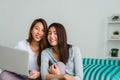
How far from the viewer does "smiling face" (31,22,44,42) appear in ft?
5.53

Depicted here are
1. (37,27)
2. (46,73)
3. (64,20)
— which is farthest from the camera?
(64,20)

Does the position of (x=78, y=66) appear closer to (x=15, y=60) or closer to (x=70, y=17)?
(x=15, y=60)

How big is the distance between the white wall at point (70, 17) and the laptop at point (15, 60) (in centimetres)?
156

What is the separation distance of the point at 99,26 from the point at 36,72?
1.41m

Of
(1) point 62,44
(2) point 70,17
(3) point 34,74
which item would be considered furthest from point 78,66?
(2) point 70,17

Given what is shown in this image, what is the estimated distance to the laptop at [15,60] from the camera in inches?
51.1

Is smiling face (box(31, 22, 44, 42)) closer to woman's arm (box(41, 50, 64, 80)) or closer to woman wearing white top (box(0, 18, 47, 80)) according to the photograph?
woman wearing white top (box(0, 18, 47, 80))

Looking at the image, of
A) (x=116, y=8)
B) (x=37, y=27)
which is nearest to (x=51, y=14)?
(x=116, y=8)

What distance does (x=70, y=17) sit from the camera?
9.37 ft

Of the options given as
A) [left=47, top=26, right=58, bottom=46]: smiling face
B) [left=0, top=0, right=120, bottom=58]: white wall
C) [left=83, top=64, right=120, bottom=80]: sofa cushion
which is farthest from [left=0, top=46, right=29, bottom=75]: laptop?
[left=0, top=0, right=120, bottom=58]: white wall

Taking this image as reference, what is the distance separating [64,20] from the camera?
9.41ft

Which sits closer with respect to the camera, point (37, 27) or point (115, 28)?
point (37, 27)

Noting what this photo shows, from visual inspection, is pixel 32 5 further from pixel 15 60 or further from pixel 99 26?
pixel 15 60

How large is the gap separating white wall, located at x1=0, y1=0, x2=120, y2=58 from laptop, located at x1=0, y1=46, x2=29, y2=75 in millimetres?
1558
